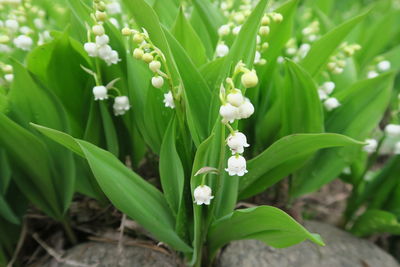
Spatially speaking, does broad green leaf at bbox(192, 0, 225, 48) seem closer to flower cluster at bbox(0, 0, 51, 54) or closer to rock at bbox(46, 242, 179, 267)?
flower cluster at bbox(0, 0, 51, 54)

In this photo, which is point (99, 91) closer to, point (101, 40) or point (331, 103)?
point (101, 40)

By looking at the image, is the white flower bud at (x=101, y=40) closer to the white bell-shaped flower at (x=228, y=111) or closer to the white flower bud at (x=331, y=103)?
the white bell-shaped flower at (x=228, y=111)

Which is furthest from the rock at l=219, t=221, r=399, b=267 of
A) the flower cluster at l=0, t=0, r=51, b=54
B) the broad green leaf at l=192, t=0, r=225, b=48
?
the flower cluster at l=0, t=0, r=51, b=54

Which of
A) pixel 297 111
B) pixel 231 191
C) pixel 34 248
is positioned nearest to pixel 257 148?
pixel 297 111

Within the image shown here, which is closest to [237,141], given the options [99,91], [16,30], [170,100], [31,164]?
[170,100]

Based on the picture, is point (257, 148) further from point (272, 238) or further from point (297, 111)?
point (272, 238)

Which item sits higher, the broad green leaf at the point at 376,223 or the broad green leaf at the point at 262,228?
the broad green leaf at the point at 262,228

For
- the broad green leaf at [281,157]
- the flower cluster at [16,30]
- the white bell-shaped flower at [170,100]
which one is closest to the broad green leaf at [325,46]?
the broad green leaf at [281,157]
